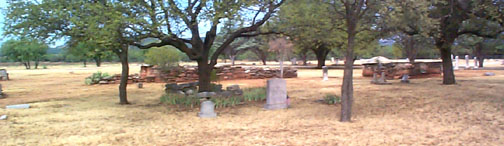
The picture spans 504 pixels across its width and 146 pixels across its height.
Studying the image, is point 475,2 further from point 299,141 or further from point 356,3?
point 299,141

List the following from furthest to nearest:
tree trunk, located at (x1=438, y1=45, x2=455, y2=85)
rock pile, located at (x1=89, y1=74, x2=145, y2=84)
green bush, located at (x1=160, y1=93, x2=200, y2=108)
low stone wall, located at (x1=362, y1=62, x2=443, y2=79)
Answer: low stone wall, located at (x1=362, y1=62, x2=443, y2=79) → rock pile, located at (x1=89, y1=74, x2=145, y2=84) → tree trunk, located at (x1=438, y1=45, x2=455, y2=85) → green bush, located at (x1=160, y1=93, x2=200, y2=108)

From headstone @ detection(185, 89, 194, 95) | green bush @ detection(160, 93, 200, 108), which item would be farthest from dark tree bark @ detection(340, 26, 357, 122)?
headstone @ detection(185, 89, 194, 95)

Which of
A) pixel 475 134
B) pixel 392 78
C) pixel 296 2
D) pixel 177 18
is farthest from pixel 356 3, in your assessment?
pixel 392 78

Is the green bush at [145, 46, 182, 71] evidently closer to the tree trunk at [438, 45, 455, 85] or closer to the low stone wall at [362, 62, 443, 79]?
the low stone wall at [362, 62, 443, 79]

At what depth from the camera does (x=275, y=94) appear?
32.1 ft

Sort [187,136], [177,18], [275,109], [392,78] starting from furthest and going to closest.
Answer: [392,78]
[275,109]
[177,18]
[187,136]

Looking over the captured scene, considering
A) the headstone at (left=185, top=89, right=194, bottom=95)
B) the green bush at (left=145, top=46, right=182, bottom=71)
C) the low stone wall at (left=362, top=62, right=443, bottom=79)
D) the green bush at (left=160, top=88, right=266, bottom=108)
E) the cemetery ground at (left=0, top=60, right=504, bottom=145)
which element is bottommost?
the cemetery ground at (left=0, top=60, right=504, bottom=145)

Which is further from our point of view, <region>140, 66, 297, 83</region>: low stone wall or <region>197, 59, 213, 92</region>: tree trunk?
<region>140, 66, 297, 83</region>: low stone wall

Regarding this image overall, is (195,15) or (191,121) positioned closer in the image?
(191,121)

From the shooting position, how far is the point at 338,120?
7934 millimetres

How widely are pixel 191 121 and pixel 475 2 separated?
27.4ft

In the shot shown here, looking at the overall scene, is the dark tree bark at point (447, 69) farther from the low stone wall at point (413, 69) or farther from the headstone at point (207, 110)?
the headstone at point (207, 110)

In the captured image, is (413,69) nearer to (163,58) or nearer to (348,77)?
(348,77)

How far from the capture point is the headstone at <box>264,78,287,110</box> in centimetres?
970
